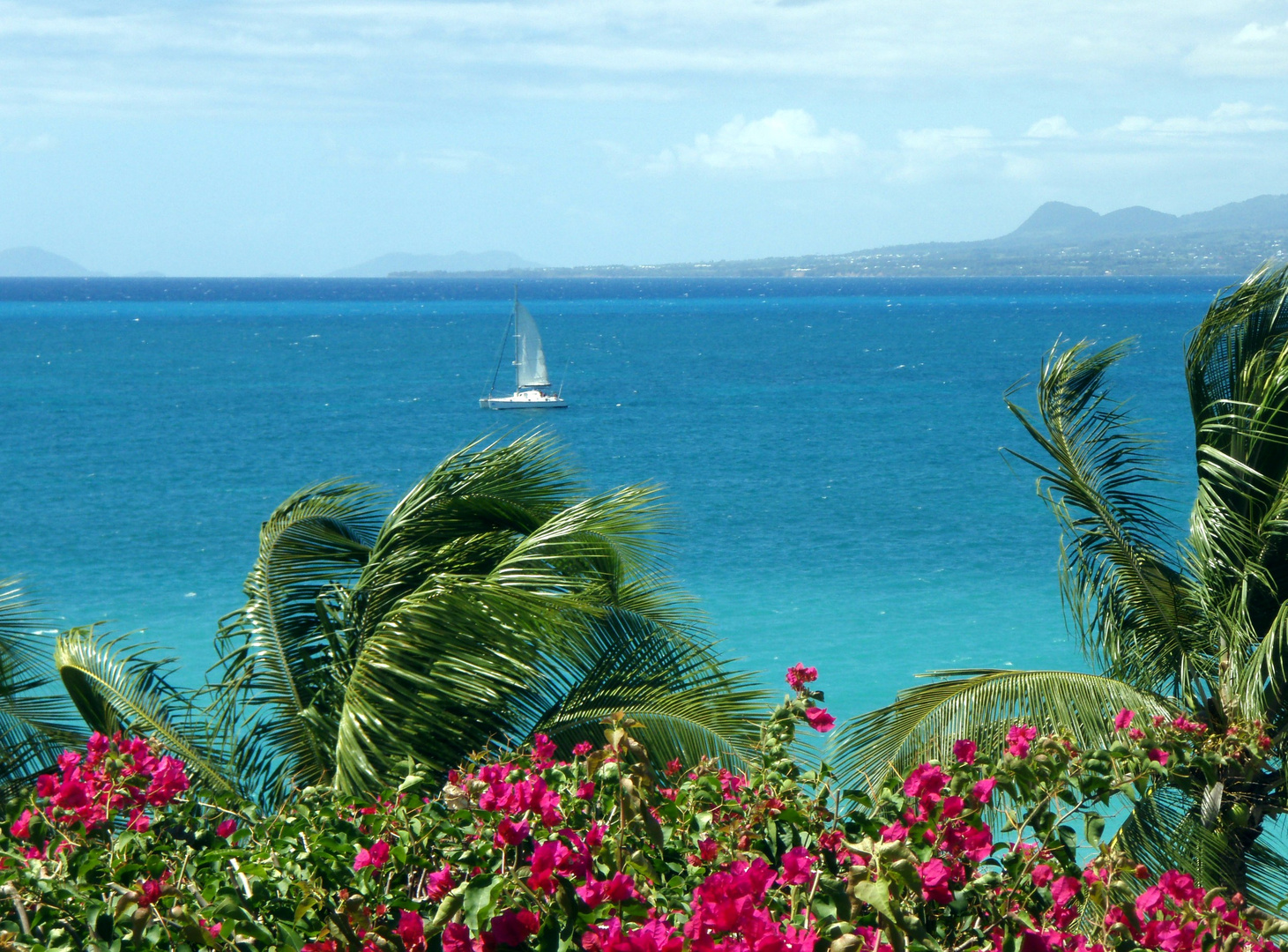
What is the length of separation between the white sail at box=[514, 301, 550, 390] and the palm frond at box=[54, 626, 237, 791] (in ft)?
164

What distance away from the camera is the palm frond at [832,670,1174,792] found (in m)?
6.91

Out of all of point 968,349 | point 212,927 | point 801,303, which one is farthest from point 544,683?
point 801,303

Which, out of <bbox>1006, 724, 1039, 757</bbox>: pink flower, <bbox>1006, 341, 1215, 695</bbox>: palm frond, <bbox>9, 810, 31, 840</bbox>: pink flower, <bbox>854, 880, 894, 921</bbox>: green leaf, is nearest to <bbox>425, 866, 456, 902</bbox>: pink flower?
<bbox>854, 880, 894, 921</bbox>: green leaf

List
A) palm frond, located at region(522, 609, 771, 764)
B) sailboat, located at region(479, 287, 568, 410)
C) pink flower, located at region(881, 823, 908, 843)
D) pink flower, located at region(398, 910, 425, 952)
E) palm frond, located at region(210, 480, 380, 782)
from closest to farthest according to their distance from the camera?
pink flower, located at region(398, 910, 425, 952) < pink flower, located at region(881, 823, 908, 843) < palm frond, located at region(522, 609, 771, 764) < palm frond, located at region(210, 480, 380, 782) < sailboat, located at region(479, 287, 568, 410)

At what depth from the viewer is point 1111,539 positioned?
792 cm

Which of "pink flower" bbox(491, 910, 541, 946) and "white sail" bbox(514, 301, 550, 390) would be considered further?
"white sail" bbox(514, 301, 550, 390)

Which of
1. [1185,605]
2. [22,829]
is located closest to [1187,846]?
[1185,605]

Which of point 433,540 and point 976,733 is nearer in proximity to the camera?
point 976,733

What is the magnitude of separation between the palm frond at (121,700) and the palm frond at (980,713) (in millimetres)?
3767

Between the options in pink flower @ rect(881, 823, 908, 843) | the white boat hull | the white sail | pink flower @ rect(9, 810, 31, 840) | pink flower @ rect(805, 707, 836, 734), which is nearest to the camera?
pink flower @ rect(881, 823, 908, 843)

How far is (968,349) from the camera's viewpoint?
8950cm

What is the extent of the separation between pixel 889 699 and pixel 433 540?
38.4 ft

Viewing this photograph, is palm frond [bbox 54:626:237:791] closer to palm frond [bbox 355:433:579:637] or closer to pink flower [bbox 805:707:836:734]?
palm frond [bbox 355:433:579:637]

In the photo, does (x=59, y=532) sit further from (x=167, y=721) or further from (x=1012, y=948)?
(x=1012, y=948)
